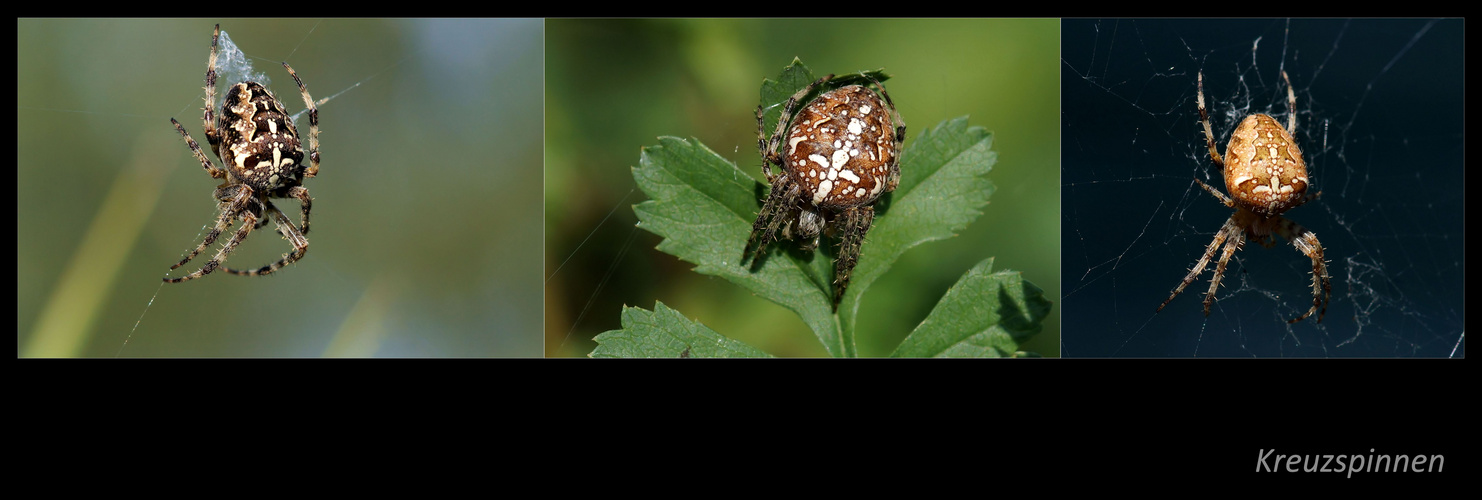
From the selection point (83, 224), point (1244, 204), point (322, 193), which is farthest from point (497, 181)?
point (1244, 204)

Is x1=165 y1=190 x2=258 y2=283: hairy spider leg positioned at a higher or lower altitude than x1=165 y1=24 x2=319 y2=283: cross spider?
lower

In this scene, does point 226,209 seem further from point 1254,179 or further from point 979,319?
point 1254,179

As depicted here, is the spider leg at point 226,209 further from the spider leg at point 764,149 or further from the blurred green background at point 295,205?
the spider leg at point 764,149

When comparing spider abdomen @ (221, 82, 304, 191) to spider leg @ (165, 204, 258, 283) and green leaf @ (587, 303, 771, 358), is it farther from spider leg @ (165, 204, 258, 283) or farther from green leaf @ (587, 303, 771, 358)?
green leaf @ (587, 303, 771, 358)

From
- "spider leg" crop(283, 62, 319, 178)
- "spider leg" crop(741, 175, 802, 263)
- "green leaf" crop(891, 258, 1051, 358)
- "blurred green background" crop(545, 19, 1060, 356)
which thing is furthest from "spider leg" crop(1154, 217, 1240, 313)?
"spider leg" crop(283, 62, 319, 178)

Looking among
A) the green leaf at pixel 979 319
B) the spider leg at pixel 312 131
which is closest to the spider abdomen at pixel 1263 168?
the green leaf at pixel 979 319

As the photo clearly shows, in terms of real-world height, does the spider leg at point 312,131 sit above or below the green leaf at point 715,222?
above

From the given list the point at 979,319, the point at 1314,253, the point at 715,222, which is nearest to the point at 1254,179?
the point at 1314,253
